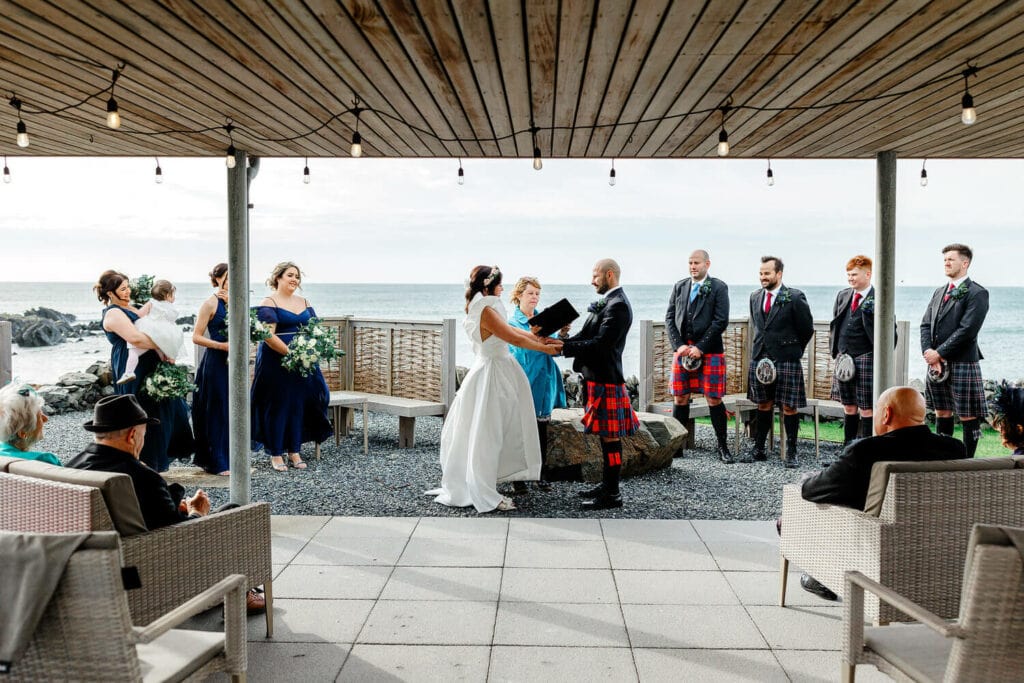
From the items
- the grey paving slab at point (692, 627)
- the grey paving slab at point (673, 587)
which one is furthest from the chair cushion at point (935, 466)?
the grey paving slab at point (673, 587)

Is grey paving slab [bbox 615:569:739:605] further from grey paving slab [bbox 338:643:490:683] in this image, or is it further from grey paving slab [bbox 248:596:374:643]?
grey paving slab [bbox 248:596:374:643]

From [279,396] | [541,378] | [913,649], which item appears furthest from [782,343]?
[913,649]

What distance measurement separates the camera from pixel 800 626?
3213 mm

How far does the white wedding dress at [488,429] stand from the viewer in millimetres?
5219

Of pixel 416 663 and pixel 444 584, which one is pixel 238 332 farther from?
pixel 416 663

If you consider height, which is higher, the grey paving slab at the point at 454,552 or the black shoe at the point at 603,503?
the black shoe at the point at 603,503

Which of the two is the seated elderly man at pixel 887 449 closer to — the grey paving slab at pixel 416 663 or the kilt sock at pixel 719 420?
the grey paving slab at pixel 416 663

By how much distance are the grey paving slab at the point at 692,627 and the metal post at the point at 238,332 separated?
2.97m

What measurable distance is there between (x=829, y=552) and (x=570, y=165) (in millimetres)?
40950

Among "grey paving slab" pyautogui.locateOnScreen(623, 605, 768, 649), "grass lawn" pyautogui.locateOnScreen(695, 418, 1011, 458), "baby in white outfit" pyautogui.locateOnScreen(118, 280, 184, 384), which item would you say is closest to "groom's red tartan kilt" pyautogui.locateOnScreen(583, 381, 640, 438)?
"grey paving slab" pyautogui.locateOnScreen(623, 605, 768, 649)

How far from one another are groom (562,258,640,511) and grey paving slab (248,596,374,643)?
224 centimetres

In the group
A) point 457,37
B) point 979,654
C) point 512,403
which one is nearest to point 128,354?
point 512,403

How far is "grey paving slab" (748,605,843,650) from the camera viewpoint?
304 cm

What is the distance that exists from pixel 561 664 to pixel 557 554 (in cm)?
136
